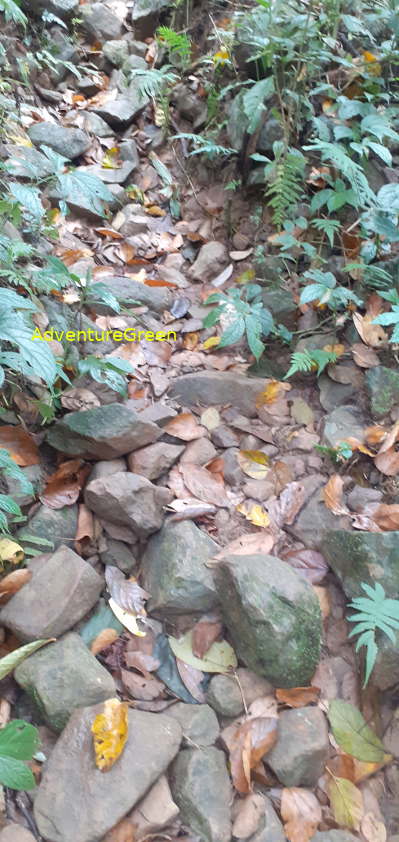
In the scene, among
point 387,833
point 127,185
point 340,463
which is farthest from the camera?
point 127,185

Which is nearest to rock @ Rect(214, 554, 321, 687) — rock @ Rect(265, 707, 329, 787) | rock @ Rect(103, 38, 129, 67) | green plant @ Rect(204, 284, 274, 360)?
rock @ Rect(265, 707, 329, 787)

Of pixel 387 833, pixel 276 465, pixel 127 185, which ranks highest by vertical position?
pixel 127 185

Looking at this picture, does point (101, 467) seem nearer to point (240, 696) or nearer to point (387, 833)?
point (240, 696)

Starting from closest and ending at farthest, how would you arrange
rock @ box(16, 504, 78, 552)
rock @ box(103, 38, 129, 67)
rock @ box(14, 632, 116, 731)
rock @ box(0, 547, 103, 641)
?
rock @ box(14, 632, 116, 731)
rock @ box(0, 547, 103, 641)
rock @ box(16, 504, 78, 552)
rock @ box(103, 38, 129, 67)

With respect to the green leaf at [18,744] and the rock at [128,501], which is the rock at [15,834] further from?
the rock at [128,501]

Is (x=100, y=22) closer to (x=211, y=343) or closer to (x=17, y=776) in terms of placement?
(x=211, y=343)

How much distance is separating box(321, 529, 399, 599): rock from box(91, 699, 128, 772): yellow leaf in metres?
0.80

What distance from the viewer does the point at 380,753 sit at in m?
1.71

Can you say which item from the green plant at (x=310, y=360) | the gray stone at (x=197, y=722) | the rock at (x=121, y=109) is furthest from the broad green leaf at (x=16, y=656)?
the rock at (x=121, y=109)

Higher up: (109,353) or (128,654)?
(109,353)

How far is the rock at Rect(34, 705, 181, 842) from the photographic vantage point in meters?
1.44

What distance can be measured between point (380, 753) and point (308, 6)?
11.4 ft

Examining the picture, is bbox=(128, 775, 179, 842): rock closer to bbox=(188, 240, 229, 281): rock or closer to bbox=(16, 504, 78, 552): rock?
bbox=(16, 504, 78, 552): rock

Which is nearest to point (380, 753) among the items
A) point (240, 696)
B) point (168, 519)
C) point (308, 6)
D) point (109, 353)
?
point (240, 696)
